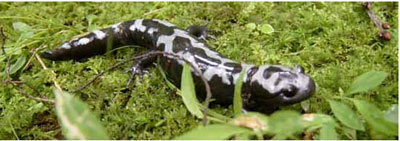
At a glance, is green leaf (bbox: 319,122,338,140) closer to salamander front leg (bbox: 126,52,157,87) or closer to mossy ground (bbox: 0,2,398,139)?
mossy ground (bbox: 0,2,398,139)

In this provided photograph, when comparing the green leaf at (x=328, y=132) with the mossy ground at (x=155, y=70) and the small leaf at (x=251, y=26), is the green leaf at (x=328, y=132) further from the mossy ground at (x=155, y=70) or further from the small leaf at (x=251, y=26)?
the small leaf at (x=251, y=26)

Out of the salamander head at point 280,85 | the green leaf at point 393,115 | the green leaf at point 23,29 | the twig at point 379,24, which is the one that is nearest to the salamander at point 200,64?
the salamander head at point 280,85

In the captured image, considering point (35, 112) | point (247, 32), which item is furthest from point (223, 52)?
point (35, 112)

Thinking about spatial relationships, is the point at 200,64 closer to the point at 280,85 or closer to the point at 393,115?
the point at 280,85

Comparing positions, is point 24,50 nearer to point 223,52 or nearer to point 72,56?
point 72,56

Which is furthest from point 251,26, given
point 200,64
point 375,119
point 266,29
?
point 375,119

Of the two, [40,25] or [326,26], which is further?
[40,25]
